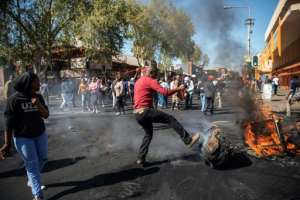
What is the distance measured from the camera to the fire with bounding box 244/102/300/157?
17.6 feet

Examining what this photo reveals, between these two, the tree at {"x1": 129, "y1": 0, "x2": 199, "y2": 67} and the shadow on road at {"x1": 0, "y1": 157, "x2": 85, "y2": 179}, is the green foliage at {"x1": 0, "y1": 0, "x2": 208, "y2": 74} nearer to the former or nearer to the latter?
the tree at {"x1": 129, "y1": 0, "x2": 199, "y2": 67}

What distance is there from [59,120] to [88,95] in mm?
3514

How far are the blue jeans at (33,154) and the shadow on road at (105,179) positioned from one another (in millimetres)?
374

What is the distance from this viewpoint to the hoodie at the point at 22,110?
3.45 metres

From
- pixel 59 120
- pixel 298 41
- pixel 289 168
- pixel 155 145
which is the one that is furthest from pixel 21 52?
pixel 298 41

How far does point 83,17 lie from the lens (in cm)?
1617

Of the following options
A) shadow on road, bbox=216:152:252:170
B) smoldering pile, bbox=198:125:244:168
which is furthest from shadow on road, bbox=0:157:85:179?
shadow on road, bbox=216:152:252:170

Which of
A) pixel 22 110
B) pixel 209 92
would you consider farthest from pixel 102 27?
pixel 22 110

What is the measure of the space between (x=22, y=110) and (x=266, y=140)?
15.0ft

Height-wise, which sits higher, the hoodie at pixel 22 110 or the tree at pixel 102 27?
the tree at pixel 102 27

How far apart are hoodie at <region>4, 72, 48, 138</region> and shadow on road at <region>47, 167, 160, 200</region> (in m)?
1.05

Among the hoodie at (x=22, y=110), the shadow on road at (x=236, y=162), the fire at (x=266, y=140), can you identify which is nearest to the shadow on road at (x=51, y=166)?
the hoodie at (x=22, y=110)

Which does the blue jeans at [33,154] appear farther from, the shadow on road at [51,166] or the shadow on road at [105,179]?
the shadow on road at [51,166]

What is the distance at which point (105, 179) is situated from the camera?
14.6 ft
